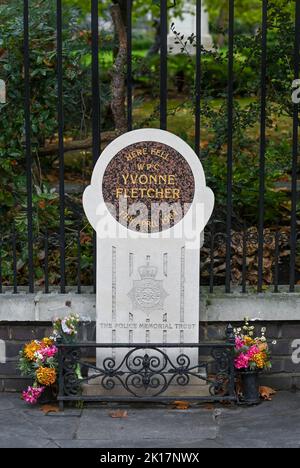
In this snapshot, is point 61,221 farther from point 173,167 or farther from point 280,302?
point 280,302

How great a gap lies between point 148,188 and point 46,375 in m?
1.23

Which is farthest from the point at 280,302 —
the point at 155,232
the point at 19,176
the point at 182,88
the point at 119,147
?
the point at 182,88

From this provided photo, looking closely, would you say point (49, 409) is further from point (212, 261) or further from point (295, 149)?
point (295, 149)

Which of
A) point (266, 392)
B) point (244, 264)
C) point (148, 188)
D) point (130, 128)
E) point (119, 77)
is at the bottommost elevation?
point (266, 392)

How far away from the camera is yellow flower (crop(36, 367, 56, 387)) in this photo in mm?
4738

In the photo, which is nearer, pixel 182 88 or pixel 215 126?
pixel 215 126

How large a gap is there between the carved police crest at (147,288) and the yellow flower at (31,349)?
2.05 ft

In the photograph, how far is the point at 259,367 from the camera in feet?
15.7

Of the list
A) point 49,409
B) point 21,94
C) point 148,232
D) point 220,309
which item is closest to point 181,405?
point 220,309

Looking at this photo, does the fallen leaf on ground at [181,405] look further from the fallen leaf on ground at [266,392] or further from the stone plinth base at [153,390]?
the fallen leaf on ground at [266,392]

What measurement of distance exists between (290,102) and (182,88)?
4.73 metres

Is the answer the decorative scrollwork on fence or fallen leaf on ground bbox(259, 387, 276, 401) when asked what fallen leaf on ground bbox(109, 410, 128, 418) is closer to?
the decorative scrollwork on fence

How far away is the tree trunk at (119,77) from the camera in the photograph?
6121mm

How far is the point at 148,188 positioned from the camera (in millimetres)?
4836
